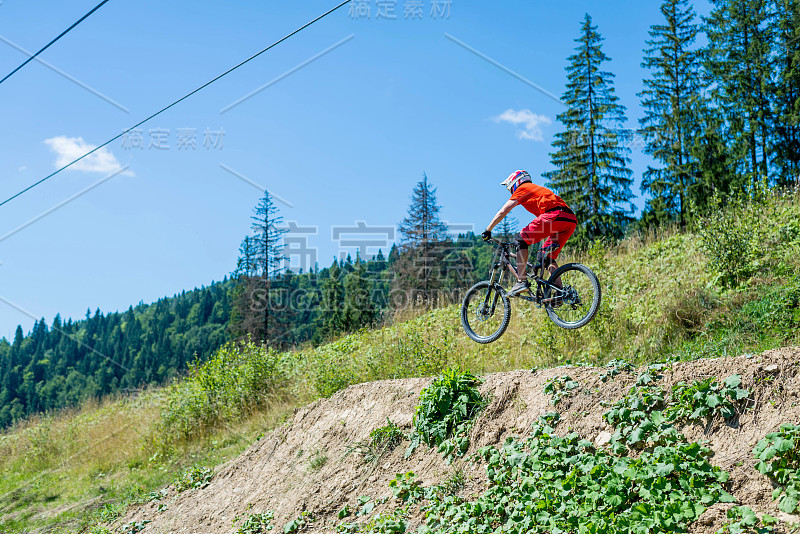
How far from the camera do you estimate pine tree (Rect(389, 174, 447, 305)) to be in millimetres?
36125

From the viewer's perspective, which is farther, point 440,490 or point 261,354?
point 261,354

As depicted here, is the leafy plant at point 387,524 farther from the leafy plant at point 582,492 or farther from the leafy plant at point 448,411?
the leafy plant at point 448,411

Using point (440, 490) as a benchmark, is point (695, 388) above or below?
above

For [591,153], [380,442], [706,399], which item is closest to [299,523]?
[380,442]

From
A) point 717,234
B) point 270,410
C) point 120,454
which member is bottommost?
point 120,454

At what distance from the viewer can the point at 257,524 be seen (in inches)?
259

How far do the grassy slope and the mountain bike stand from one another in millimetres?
600

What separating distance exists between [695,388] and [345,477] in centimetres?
418

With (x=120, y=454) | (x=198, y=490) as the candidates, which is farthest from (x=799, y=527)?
(x=120, y=454)

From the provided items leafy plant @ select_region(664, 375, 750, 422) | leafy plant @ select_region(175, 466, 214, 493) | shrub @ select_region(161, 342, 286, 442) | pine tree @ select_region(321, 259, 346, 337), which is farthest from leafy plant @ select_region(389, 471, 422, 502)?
pine tree @ select_region(321, 259, 346, 337)

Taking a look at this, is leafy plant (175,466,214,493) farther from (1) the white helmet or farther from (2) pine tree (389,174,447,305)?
(2) pine tree (389,174,447,305)

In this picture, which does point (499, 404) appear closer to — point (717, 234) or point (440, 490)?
point (440, 490)

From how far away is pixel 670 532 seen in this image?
12.6 ft

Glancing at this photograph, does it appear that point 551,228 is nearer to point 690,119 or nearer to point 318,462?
point 318,462
